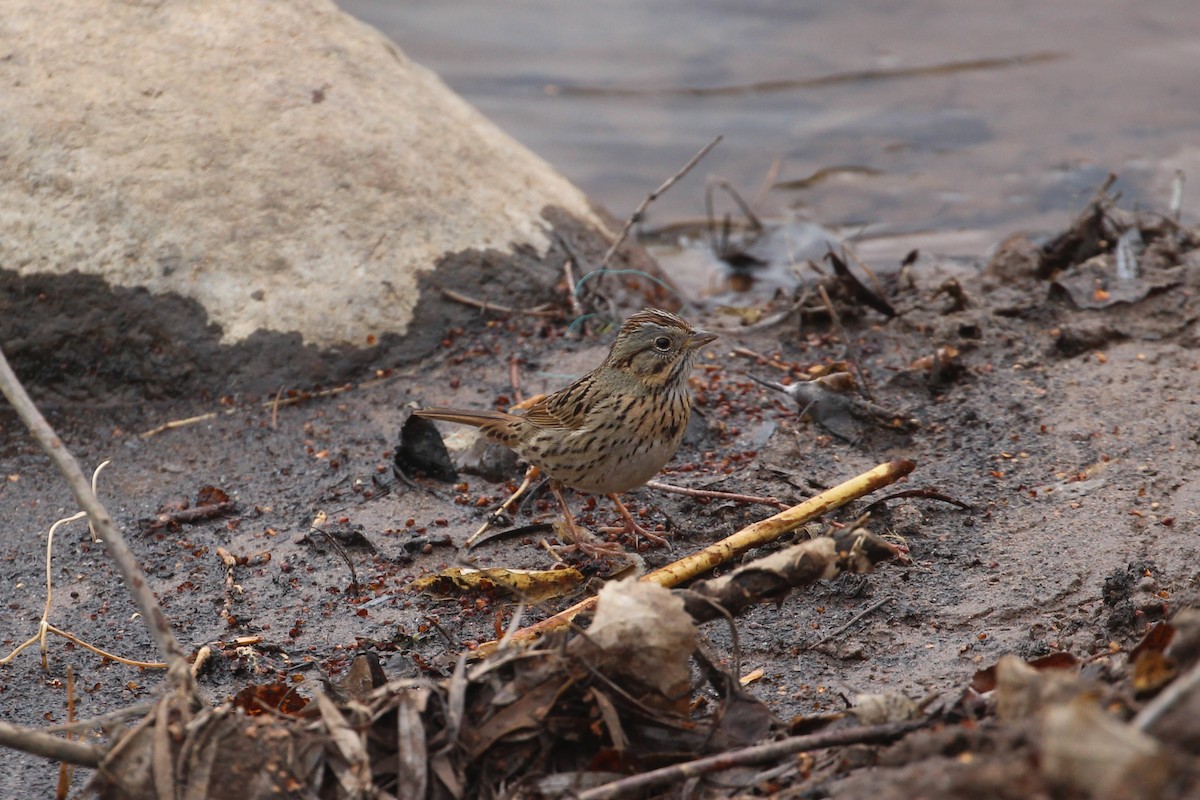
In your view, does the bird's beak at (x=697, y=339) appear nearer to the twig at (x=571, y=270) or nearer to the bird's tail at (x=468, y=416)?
the bird's tail at (x=468, y=416)

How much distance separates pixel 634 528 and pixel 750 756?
87.3 inches

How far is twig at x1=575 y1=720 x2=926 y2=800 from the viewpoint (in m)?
2.86

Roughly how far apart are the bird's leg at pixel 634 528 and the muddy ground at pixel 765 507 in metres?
0.06

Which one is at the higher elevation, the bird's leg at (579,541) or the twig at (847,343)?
the twig at (847,343)

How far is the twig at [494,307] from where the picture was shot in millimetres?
6613

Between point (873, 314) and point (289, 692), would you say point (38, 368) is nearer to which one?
point (289, 692)

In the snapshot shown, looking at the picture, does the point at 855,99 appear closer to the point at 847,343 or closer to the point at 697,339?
the point at 847,343

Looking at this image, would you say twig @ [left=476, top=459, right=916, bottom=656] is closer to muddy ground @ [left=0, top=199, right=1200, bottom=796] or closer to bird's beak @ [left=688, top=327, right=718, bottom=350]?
muddy ground @ [left=0, top=199, right=1200, bottom=796]

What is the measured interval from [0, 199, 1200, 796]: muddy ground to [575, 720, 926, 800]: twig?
9cm

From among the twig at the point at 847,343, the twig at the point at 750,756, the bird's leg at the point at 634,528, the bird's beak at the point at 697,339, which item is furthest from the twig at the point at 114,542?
the twig at the point at 847,343

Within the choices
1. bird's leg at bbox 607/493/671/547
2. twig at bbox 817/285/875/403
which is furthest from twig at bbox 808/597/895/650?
twig at bbox 817/285/875/403

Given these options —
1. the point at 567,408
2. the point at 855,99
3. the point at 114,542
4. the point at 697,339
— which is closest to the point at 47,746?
the point at 114,542

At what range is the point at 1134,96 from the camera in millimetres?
11109

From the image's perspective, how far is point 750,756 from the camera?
290 centimetres
